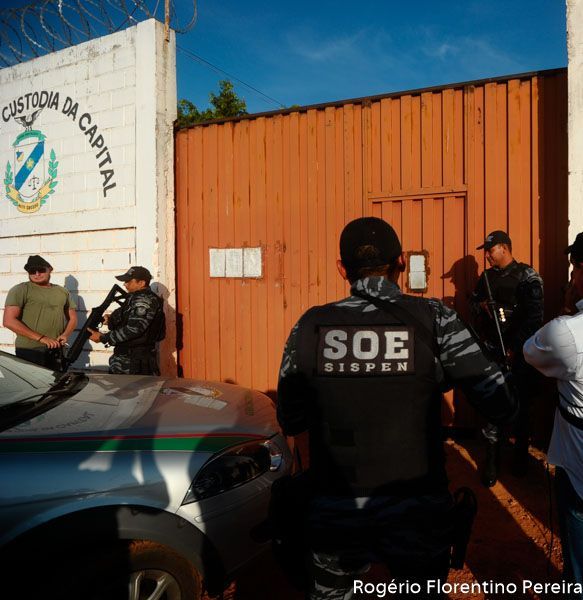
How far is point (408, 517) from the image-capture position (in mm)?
1646

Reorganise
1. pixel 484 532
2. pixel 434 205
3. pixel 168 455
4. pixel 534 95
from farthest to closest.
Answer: pixel 434 205, pixel 534 95, pixel 484 532, pixel 168 455

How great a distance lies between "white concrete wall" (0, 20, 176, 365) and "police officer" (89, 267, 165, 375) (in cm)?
136

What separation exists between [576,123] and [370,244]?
11.9ft

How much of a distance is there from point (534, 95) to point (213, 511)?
4594 mm

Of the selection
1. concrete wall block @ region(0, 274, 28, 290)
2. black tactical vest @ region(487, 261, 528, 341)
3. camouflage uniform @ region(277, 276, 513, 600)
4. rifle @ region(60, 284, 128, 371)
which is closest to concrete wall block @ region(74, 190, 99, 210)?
concrete wall block @ region(0, 274, 28, 290)

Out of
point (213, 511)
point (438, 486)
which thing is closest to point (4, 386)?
point (213, 511)

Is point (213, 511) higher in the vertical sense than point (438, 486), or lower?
lower

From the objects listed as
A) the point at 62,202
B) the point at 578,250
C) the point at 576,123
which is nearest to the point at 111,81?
the point at 62,202

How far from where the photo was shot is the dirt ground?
276cm

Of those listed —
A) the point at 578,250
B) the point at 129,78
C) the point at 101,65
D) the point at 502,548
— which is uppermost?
the point at 101,65

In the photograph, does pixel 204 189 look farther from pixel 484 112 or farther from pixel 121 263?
pixel 484 112

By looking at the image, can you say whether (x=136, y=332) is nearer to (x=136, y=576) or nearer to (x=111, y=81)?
(x=136, y=576)

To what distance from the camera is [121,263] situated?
634 centimetres

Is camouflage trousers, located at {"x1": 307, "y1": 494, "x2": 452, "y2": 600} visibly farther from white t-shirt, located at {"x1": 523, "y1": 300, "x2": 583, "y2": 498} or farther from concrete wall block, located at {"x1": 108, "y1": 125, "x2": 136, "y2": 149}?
concrete wall block, located at {"x1": 108, "y1": 125, "x2": 136, "y2": 149}
